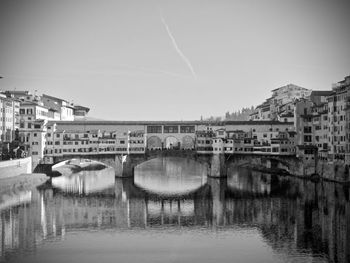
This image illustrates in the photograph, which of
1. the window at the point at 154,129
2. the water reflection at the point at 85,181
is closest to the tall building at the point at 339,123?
the window at the point at 154,129

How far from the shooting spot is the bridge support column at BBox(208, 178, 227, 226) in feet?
133

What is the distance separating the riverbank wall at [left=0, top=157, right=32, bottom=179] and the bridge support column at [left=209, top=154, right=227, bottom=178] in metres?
24.2

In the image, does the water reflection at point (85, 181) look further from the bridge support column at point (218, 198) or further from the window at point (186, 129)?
the bridge support column at point (218, 198)

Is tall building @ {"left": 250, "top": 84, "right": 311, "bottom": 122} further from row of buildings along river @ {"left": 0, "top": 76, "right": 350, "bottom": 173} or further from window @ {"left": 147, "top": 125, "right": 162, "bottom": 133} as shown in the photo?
window @ {"left": 147, "top": 125, "right": 162, "bottom": 133}

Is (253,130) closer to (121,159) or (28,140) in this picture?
(121,159)

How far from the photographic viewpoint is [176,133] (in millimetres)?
Answer: 73188

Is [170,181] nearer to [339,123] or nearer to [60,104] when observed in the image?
[339,123]

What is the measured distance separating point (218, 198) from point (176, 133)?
23.3m

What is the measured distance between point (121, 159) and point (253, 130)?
63.2ft

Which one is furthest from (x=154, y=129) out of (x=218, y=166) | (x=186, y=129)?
(x=218, y=166)

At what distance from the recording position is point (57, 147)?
69.2m

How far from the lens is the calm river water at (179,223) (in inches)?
1194

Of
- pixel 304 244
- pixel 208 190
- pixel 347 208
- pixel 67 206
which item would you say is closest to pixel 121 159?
pixel 208 190

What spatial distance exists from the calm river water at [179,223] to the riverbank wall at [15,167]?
3764 mm
